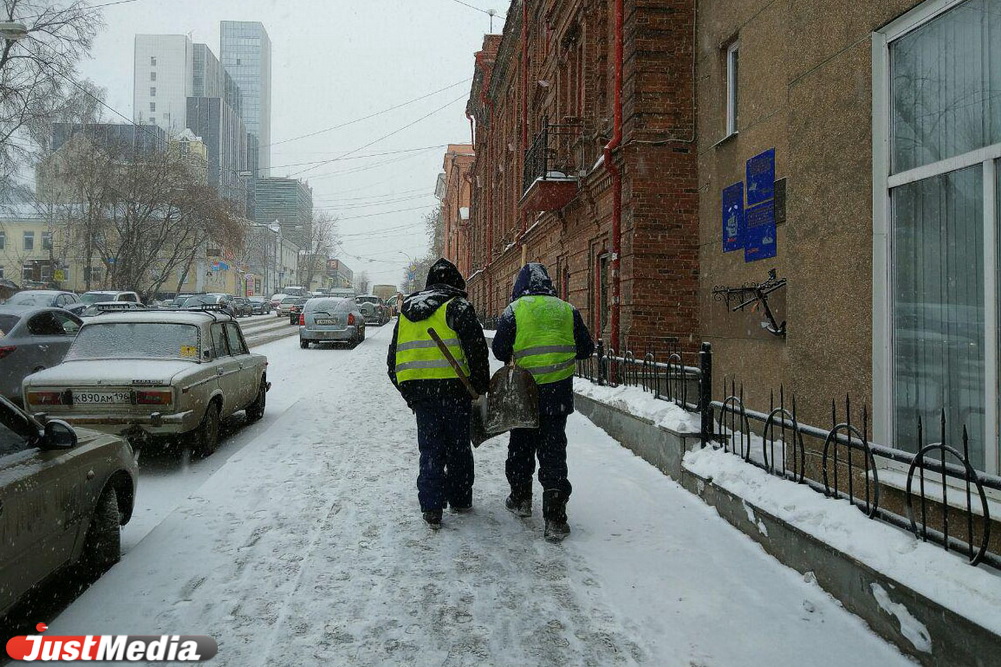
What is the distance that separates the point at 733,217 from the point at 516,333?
486 cm

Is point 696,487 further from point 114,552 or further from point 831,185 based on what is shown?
point 114,552

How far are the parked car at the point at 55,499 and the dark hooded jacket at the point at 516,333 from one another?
2.50 metres

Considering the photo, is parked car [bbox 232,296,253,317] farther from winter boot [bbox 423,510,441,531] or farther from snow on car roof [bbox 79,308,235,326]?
winter boot [bbox 423,510,441,531]

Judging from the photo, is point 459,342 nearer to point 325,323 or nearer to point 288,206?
point 325,323

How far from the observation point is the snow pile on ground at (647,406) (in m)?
6.20

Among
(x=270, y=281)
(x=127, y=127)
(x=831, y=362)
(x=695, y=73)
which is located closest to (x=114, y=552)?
(x=831, y=362)

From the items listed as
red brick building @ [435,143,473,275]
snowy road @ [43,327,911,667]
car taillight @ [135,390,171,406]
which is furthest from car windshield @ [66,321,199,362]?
red brick building @ [435,143,473,275]

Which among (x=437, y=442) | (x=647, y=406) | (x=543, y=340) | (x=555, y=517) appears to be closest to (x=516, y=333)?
(x=543, y=340)

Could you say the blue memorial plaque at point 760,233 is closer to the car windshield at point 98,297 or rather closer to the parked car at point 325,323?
the parked car at point 325,323

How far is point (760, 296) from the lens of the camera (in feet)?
25.8

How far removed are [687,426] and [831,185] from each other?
2.26 m

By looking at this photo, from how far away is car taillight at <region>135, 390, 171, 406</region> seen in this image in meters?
6.56

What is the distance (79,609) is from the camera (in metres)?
3.57

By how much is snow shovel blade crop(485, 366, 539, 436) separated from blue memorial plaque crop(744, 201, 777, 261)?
411 cm
